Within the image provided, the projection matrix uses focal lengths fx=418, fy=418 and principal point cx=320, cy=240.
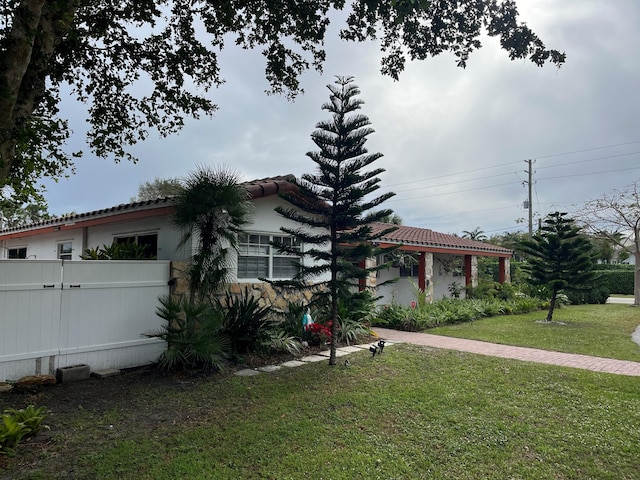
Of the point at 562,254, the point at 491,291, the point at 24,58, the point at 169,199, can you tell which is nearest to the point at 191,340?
the point at 169,199

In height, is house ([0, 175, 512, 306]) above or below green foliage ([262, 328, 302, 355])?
above

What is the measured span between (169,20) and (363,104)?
13.0 feet

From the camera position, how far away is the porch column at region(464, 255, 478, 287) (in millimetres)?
18484

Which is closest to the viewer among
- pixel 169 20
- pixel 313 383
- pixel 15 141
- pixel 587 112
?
pixel 15 141

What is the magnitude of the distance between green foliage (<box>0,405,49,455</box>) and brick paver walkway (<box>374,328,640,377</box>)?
24.7 feet

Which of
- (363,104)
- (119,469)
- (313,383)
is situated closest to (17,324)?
(119,469)

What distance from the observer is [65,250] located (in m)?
12.7

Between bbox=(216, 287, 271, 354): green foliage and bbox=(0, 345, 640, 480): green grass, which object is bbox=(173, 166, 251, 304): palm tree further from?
bbox=(0, 345, 640, 480): green grass

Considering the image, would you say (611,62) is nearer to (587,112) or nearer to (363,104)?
(587,112)

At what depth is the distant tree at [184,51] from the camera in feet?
22.5

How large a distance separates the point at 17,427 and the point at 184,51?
6.67 m

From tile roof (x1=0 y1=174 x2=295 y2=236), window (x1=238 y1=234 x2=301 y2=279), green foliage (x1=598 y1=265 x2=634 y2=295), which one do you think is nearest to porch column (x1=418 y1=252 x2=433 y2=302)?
window (x1=238 y1=234 x2=301 y2=279)

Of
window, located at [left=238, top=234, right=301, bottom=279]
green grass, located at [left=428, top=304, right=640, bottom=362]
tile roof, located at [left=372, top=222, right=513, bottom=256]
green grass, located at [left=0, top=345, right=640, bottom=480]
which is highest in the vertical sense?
tile roof, located at [left=372, top=222, right=513, bottom=256]

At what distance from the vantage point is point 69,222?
36.7 feet
